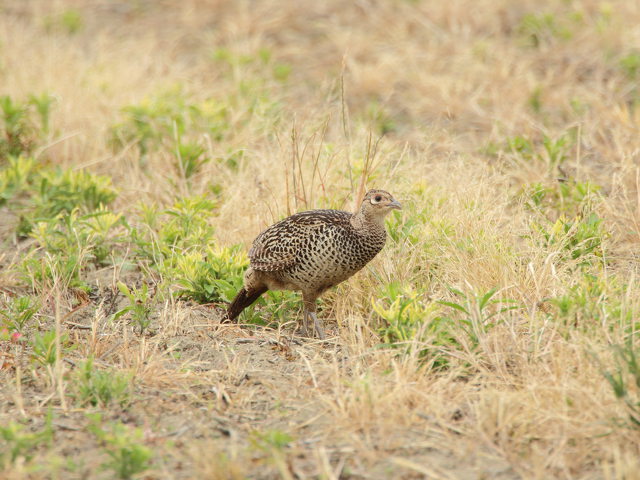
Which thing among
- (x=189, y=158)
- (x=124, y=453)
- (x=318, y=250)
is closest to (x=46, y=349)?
(x=124, y=453)

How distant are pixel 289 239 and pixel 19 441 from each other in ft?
6.47

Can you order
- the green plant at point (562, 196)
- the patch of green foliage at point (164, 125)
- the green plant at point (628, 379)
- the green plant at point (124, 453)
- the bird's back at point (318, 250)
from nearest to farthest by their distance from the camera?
the green plant at point (124, 453) → the green plant at point (628, 379) → the bird's back at point (318, 250) → the green plant at point (562, 196) → the patch of green foliage at point (164, 125)

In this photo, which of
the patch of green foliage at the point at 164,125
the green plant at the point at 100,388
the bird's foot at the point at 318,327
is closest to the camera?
the green plant at the point at 100,388

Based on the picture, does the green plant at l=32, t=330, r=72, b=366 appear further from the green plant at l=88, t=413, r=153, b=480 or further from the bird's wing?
the bird's wing

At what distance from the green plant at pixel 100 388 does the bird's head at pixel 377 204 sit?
163 cm

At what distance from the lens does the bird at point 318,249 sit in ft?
16.2

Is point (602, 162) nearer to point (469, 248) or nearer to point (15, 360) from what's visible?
point (469, 248)

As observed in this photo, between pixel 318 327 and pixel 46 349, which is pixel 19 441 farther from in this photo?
pixel 318 327

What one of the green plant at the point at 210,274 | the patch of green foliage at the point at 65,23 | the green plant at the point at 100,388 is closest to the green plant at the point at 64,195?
the green plant at the point at 210,274

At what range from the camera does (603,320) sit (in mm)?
4246

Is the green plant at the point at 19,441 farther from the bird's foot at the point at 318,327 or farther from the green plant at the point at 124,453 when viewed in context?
the bird's foot at the point at 318,327

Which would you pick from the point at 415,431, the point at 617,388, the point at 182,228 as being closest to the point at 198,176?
the point at 182,228

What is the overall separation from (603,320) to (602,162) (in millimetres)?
3283

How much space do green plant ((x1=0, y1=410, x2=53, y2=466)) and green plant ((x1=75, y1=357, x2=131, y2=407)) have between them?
297 mm
